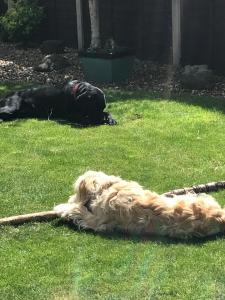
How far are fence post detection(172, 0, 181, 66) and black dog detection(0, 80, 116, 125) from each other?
178 inches

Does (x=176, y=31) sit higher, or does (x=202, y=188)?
(x=176, y=31)

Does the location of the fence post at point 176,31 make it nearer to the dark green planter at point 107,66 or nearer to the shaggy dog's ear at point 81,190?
the dark green planter at point 107,66

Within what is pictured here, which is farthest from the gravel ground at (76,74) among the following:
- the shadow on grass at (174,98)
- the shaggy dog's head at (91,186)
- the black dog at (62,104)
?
the shaggy dog's head at (91,186)

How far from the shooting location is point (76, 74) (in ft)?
44.8

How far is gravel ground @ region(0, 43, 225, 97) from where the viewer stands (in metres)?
12.0

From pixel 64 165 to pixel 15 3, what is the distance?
11887 millimetres

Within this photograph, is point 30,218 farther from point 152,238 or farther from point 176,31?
point 176,31

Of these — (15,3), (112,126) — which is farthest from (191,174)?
(15,3)

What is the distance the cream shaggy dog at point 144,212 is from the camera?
511cm

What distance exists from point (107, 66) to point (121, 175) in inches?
240

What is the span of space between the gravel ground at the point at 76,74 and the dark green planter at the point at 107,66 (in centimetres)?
24

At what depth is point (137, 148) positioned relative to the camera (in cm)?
792

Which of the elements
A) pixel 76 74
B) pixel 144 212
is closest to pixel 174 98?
pixel 76 74

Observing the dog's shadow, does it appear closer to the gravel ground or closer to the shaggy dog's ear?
the shaggy dog's ear
